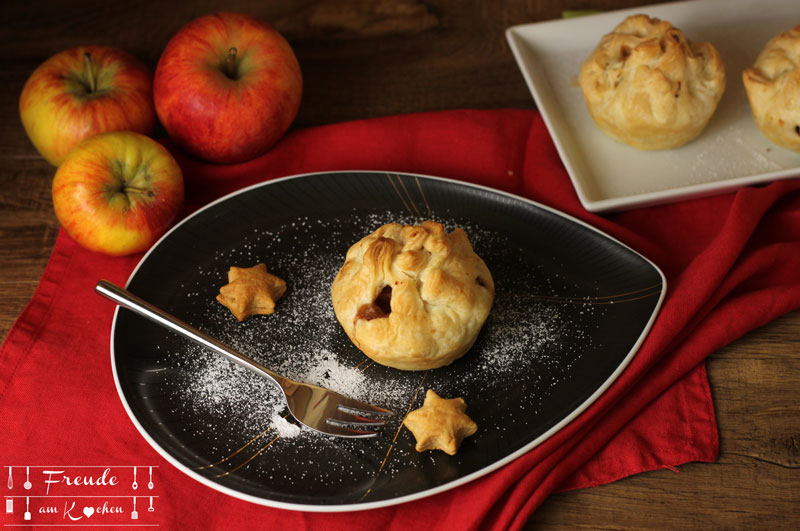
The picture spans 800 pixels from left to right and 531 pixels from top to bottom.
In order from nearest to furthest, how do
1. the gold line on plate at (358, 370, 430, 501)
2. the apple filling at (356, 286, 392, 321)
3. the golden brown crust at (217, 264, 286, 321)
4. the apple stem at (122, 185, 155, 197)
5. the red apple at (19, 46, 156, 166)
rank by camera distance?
the gold line on plate at (358, 370, 430, 501), the apple filling at (356, 286, 392, 321), the golden brown crust at (217, 264, 286, 321), the apple stem at (122, 185, 155, 197), the red apple at (19, 46, 156, 166)

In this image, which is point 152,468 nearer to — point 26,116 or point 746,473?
point 26,116

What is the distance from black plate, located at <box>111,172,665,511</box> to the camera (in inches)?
50.4

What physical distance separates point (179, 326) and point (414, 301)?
474mm

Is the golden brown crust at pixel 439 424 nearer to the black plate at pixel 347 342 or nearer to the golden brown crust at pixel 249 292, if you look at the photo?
the black plate at pixel 347 342

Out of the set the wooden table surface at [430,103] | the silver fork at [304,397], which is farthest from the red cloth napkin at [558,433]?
the silver fork at [304,397]

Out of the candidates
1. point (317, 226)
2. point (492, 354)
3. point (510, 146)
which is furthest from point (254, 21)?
point (492, 354)

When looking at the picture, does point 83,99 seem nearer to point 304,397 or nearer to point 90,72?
point 90,72

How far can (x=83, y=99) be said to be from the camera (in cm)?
170

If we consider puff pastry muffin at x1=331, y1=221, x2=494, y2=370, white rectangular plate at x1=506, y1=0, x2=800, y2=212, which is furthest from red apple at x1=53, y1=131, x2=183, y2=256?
white rectangular plate at x1=506, y1=0, x2=800, y2=212

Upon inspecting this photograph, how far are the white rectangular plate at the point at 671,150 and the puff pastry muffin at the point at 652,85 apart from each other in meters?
0.07

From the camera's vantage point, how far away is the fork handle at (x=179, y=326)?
1364 millimetres

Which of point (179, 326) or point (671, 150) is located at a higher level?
point (671, 150)

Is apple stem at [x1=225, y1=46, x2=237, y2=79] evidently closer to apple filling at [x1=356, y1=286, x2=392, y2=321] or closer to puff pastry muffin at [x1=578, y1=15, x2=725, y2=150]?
apple filling at [x1=356, y1=286, x2=392, y2=321]

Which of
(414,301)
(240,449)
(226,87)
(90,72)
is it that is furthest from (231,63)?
(240,449)
